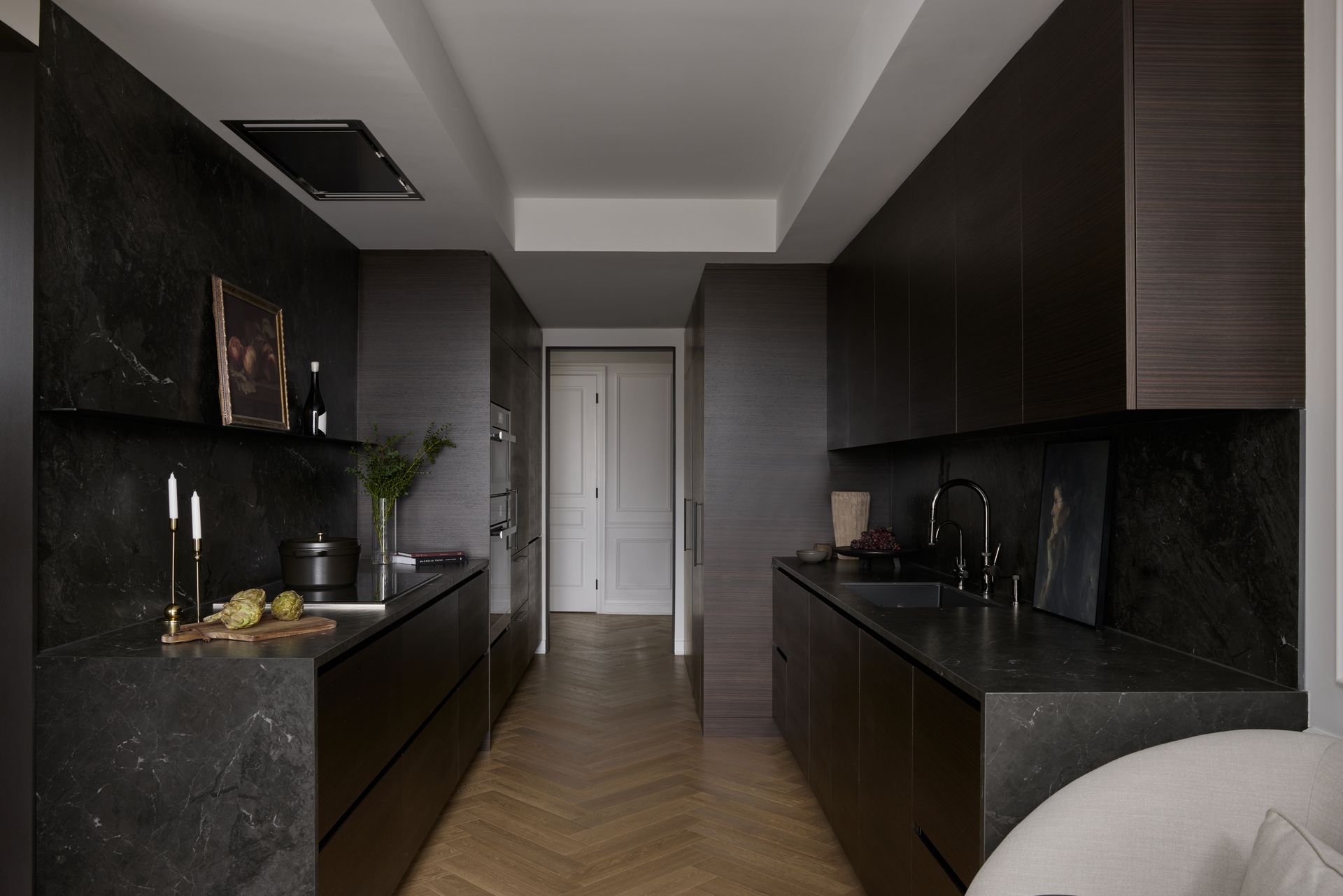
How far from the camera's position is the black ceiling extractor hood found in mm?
2535

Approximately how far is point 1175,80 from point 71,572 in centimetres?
257

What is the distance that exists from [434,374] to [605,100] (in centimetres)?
157

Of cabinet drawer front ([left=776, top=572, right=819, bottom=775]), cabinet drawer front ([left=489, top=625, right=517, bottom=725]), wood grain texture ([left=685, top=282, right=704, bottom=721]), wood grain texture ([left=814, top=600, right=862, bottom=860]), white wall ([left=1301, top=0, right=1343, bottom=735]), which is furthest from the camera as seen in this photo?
wood grain texture ([left=685, top=282, right=704, bottom=721])

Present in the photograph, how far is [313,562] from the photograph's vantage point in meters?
2.75

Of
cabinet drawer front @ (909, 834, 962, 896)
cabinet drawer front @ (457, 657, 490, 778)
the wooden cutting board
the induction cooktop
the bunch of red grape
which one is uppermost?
the bunch of red grape

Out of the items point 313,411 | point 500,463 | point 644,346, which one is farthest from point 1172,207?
point 644,346

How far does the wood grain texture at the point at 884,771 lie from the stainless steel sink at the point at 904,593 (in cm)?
72

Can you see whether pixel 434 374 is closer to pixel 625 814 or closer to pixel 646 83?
pixel 646 83

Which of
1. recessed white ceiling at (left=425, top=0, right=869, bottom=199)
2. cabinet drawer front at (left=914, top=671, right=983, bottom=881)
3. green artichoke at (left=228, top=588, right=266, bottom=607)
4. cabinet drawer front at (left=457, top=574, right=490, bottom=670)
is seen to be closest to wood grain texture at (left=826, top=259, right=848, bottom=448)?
recessed white ceiling at (left=425, top=0, right=869, bottom=199)

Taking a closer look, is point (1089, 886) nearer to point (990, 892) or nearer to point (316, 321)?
point (990, 892)

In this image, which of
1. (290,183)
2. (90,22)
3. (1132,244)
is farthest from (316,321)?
(1132,244)

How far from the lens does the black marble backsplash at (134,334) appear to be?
1.90m

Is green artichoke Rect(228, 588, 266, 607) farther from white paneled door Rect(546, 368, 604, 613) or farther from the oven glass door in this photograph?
white paneled door Rect(546, 368, 604, 613)

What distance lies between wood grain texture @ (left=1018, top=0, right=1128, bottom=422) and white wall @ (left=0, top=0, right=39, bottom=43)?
223 centimetres
